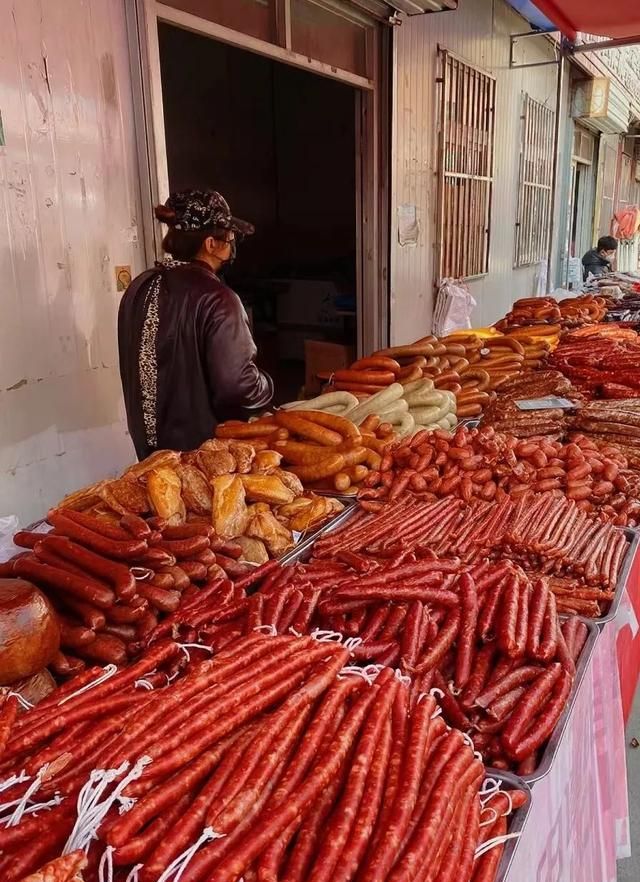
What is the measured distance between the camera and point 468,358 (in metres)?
5.44

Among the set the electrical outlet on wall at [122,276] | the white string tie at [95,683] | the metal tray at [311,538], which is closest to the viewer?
the white string tie at [95,683]

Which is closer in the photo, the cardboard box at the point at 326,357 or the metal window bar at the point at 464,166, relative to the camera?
the cardboard box at the point at 326,357

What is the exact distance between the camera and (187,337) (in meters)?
3.80

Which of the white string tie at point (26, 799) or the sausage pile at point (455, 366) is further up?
the sausage pile at point (455, 366)

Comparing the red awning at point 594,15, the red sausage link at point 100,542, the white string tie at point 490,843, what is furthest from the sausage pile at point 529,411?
the red awning at point 594,15

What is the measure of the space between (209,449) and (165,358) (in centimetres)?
111

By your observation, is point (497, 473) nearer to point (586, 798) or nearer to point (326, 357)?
point (586, 798)

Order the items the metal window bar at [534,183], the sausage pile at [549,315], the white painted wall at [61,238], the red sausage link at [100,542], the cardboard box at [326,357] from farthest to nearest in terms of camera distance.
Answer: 1. the metal window bar at [534,183]
2. the cardboard box at [326,357]
3. the sausage pile at [549,315]
4. the white painted wall at [61,238]
5. the red sausage link at [100,542]

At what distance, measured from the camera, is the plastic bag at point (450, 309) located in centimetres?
904

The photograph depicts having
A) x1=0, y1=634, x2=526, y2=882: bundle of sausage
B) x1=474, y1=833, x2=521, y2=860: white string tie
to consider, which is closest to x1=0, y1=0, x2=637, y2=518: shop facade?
x1=0, y1=634, x2=526, y2=882: bundle of sausage

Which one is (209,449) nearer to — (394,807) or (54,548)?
(54,548)

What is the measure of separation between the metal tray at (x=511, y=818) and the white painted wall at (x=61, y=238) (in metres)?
3.10

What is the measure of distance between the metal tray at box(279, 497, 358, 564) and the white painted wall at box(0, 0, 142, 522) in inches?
74.8

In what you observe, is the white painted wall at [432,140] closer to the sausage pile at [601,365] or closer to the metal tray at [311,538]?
the sausage pile at [601,365]
